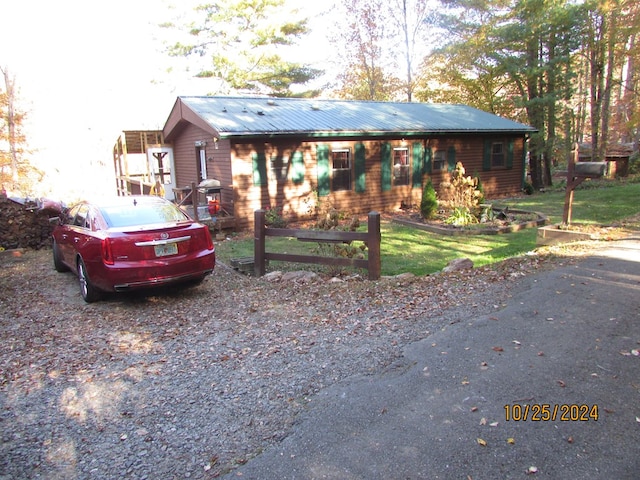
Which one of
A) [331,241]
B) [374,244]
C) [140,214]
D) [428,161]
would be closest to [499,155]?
[428,161]

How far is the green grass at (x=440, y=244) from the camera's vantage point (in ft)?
29.9

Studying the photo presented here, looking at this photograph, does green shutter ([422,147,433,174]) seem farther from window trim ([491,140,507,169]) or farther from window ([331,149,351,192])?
window trim ([491,140,507,169])

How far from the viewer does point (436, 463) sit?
2.73 meters

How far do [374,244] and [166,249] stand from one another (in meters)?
3.07

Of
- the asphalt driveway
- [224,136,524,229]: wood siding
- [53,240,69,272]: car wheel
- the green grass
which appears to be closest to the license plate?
the green grass

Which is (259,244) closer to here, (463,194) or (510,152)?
(463,194)

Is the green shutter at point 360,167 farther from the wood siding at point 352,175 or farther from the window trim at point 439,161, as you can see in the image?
the window trim at point 439,161

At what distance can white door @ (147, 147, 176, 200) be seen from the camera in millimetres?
18859

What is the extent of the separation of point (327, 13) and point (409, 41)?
5.97 m

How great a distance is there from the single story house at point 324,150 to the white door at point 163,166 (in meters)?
0.19

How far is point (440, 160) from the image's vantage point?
61.8ft

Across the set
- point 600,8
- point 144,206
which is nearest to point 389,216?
point 144,206

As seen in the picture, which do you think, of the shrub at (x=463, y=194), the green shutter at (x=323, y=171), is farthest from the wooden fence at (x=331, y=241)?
the green shutter at (x=323, y=171)

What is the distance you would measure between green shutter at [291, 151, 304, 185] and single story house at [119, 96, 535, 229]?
33 mm
